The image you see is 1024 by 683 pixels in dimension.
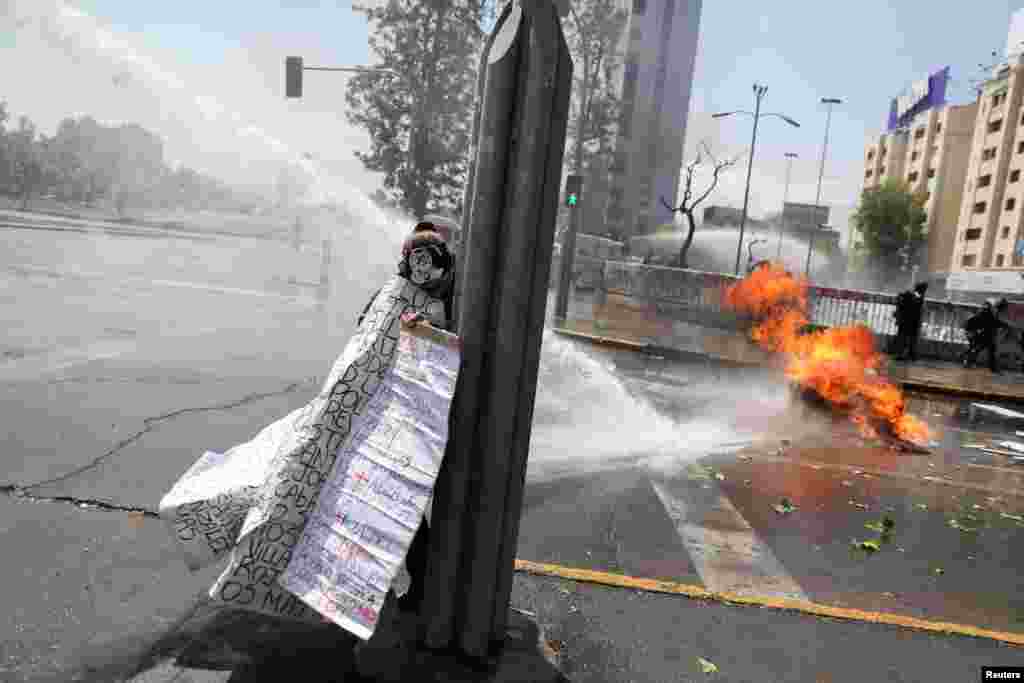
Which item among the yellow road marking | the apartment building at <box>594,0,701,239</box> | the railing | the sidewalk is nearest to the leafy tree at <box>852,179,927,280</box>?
the apartment building at <box>594,0,701,239</box>

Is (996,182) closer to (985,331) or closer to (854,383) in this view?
(985,331)

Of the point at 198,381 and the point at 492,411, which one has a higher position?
the point at 492,411

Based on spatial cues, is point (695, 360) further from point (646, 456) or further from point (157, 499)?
point (157, 499)

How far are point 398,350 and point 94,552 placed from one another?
218 centimetres

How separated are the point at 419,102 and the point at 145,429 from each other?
17944 millimetres

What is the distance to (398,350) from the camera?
2775mm

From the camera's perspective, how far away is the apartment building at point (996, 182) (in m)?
63.8

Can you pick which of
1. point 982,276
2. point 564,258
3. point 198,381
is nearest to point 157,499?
point 198,381

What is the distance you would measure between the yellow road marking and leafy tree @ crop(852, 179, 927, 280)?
77.9 meters

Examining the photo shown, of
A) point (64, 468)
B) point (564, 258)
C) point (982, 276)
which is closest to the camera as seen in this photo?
point (64, 468)

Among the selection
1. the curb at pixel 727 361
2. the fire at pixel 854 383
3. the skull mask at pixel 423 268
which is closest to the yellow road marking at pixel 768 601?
the skull mask at pixel 423 268

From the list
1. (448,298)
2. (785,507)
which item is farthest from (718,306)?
(448,298)

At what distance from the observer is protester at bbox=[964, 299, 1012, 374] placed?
1752cm

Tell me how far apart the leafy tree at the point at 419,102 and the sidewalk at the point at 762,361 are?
5.98 metres
